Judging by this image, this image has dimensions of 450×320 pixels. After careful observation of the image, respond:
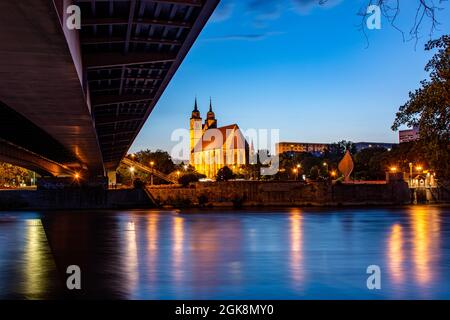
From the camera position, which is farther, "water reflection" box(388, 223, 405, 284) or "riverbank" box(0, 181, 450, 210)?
"riverbank" box(0, 181, 450, 210)

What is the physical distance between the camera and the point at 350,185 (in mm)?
75688

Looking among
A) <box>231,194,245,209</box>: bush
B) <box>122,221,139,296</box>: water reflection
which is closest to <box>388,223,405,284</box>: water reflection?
<box>122,221,139,296</box>: water reflection

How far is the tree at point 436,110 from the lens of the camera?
1850cm

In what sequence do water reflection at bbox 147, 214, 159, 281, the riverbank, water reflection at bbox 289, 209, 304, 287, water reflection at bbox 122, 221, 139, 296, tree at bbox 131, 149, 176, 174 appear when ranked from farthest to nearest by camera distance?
1. tree at bbox 131, 149, 176, 174
2. the riverbank
3. water reflection at bbox 147, 214, 159, 281
4. water reflection at bbox 289, 209, 304, 287
5. water reflection at bbox 122, 221, 139, 296

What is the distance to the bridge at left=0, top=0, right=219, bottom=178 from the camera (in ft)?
54.8

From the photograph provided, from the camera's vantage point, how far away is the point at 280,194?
73.1m

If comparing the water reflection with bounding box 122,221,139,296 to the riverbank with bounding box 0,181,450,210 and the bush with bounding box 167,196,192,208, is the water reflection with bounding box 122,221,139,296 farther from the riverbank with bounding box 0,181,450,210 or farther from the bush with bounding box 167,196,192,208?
the bush with bounding box 167,196,192,208

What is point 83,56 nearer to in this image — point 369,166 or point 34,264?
point 34,264

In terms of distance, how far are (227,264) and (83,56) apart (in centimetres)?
1562

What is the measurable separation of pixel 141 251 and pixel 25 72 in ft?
24.4

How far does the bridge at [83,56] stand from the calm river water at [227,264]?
20.3 ft

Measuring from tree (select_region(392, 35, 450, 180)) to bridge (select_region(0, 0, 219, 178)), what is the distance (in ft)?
26.9

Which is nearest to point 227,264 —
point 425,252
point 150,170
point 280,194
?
point 425,252

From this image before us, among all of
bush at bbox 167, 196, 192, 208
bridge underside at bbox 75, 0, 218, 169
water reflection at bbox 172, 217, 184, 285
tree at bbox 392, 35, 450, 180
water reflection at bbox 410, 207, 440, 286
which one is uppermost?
bridge underside at bbox 75, 0, 218, 169
